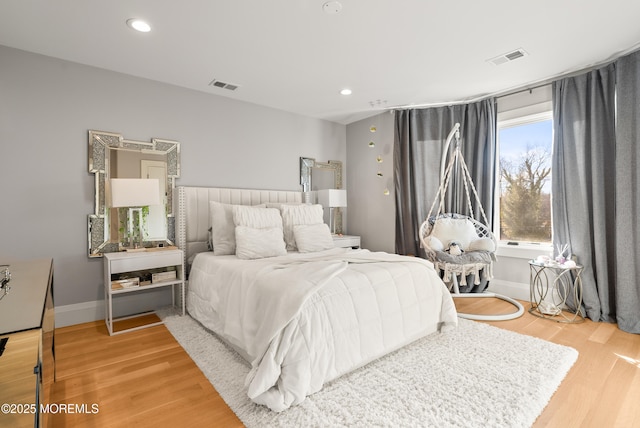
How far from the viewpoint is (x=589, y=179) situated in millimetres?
3166

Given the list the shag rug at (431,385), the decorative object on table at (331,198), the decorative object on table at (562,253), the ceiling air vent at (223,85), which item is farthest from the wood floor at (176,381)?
the ceiling air vent at (223,85)

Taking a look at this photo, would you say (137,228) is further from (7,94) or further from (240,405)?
(240,405)

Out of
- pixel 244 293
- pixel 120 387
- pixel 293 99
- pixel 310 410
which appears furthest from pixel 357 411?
pixel 293 99

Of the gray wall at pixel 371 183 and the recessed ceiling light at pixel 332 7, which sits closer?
the recessed ceiling light at pixel 332 7

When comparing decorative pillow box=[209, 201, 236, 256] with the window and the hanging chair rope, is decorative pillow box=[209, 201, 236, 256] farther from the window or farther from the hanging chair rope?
the window

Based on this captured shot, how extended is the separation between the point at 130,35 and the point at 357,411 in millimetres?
3241

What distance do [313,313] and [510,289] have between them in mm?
3111

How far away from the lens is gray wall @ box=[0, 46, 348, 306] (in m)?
2.80

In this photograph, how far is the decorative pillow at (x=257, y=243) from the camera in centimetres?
300

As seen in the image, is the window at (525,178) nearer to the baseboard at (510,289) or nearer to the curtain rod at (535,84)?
the curtain rod at (535,84)

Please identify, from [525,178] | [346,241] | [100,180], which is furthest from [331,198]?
[100,180]

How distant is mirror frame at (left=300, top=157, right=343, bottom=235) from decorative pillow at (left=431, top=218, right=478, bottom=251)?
67.9 inches

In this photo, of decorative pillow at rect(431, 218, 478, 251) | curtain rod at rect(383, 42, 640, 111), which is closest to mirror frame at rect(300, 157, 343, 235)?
curtain rod at rect(383, 42, 640, 111)

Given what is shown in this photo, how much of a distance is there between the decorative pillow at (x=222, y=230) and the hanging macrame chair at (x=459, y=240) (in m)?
2.18
